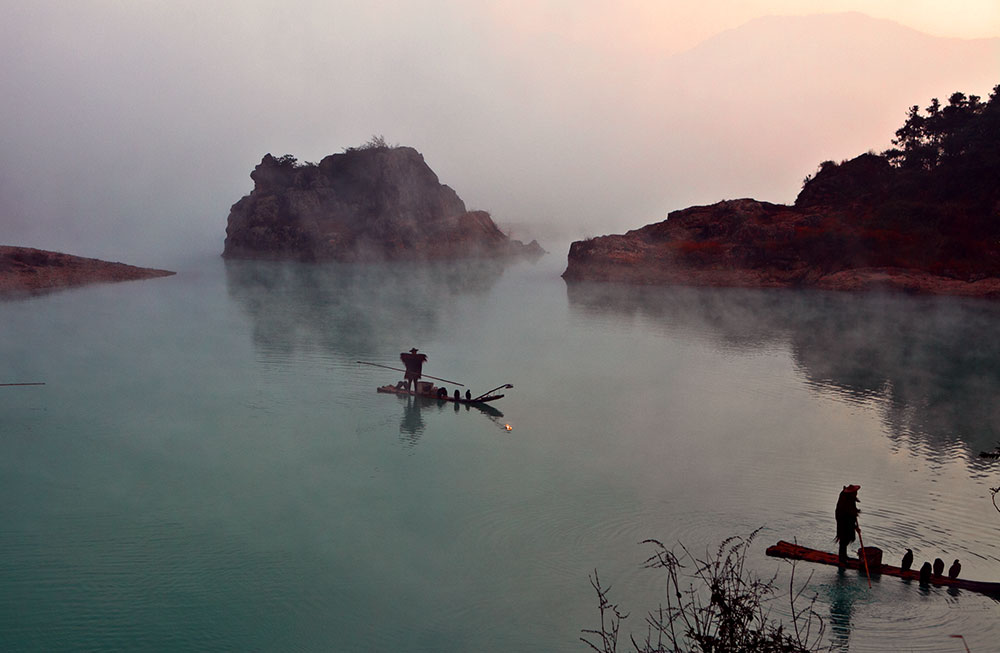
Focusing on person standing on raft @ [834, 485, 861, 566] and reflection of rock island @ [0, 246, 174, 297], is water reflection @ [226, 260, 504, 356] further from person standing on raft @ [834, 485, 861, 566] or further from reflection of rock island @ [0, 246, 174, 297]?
person standing on raft @ [834, 485, 861, 566]

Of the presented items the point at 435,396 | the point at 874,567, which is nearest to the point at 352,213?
the point at 435,396

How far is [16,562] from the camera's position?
32.8ft

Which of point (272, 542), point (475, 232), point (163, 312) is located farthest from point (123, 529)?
Answer: point (475, 232)

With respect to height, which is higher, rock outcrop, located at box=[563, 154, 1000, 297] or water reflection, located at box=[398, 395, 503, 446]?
rock outcrop, located at box=[563, 154, 1000, 297]

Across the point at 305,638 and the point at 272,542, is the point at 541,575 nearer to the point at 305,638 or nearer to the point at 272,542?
the point at 305,638

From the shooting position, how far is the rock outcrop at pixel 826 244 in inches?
1697

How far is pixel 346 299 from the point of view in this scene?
45188 millimetres

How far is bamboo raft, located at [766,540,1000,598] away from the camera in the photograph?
897 cm

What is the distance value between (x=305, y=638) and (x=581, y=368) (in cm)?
1669

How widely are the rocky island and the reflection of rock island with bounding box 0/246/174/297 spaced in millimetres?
36386

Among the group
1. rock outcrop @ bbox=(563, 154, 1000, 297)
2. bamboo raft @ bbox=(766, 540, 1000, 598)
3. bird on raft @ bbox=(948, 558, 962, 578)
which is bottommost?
bamboo raft @ bbox=(766, 540, 1000, 598)

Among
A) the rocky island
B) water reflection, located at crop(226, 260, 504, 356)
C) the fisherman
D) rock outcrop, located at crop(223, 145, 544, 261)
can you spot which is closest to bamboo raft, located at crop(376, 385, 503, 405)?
the fisherman

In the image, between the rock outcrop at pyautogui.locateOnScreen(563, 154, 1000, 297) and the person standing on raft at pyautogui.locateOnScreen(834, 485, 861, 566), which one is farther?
the rock outcrop at pyautogui.locateOnScreen(563, 154, 1000, 297)

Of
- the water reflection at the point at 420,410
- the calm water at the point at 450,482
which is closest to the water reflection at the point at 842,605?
the calm water at the point at 450,482
